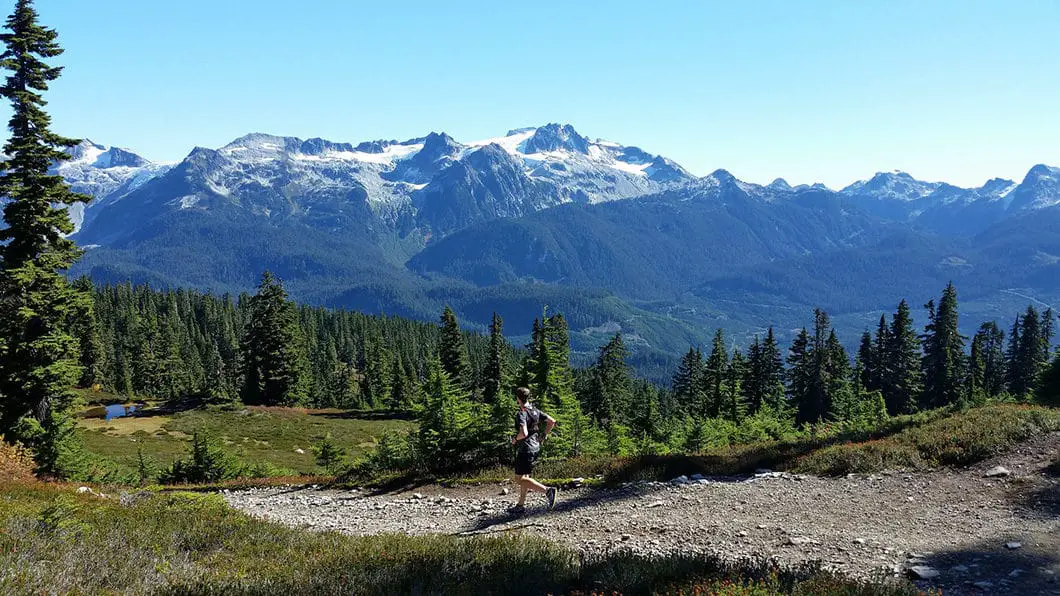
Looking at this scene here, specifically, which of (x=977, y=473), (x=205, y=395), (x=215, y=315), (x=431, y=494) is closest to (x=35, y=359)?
(x=431, y=494)

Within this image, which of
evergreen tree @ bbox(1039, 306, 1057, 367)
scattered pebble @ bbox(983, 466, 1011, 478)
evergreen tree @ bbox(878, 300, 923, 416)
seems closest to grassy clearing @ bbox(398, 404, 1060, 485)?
scattered pebble @ bbox(983, 466, 1011, 478)

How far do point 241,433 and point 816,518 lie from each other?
149 ft

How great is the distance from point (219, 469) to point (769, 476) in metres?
21.5

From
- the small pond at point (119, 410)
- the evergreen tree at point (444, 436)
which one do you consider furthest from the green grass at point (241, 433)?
the evergreen tree at point (444, 436)

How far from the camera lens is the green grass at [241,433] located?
38562 mm

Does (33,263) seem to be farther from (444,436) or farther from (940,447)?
(940,447)

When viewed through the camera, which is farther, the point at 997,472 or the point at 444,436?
the point at 444,436

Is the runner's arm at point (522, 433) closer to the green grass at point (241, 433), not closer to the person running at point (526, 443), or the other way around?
the person running at point (526, 443)

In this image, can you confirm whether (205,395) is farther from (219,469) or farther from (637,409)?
(637,409)

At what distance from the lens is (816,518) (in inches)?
425

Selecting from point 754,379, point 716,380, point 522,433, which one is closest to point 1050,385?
point 522,433

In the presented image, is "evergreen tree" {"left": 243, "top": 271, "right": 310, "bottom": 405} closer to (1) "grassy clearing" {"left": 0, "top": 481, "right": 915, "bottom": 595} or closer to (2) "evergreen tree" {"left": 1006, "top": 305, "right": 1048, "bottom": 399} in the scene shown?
(1) "grassy clearing" {"left": 0, "top": 481, "right": 915, "bottom": 595}

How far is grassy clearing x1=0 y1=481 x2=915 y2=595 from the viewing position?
21.7 feet

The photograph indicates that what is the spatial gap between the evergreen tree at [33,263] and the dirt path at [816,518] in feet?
33.1
